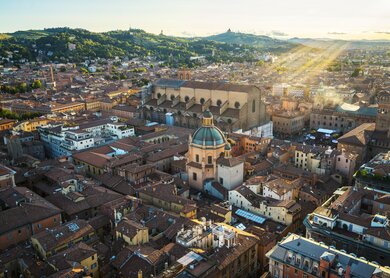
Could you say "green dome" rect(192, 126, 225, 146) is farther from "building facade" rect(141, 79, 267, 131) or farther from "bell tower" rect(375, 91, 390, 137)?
"bell tower" rect(375, 91, 390, 137)

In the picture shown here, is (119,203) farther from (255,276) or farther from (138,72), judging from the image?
(138,72)

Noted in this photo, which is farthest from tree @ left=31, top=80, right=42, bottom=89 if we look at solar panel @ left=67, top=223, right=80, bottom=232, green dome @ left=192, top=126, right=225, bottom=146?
solar panel @ left=67, top=223, right=80, bottom=232

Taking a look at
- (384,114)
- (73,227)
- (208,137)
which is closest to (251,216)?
(208,137)

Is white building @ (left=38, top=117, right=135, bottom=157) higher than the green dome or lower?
lower

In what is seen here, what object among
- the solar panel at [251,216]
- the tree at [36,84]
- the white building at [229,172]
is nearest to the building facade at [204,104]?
the white building at [229,172]

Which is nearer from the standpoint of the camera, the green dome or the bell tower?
the green dome

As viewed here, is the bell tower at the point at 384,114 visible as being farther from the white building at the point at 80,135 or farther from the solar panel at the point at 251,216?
the white building at the point at 80,135

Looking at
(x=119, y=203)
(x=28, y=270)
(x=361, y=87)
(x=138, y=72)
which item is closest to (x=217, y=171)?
(x=119, y=203)
